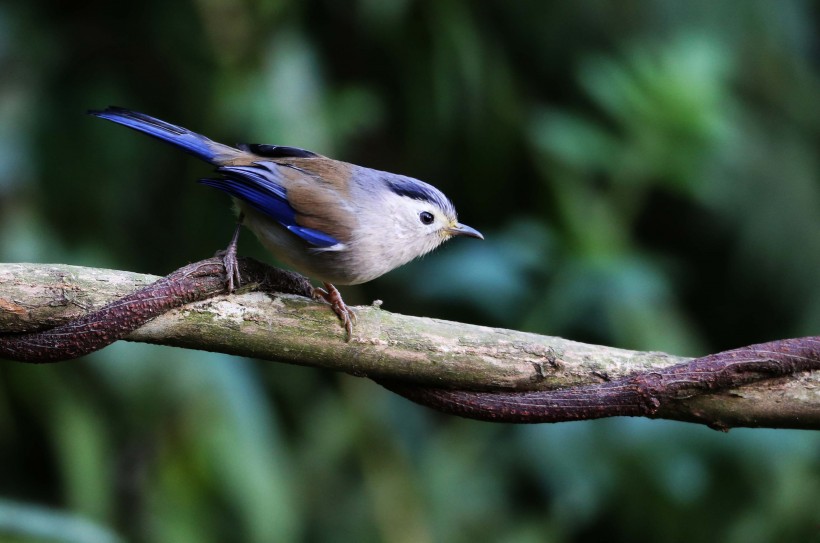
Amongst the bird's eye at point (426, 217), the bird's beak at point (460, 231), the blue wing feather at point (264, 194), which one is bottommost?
the blue wing feather at point (264, 194)

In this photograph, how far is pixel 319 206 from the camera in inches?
102

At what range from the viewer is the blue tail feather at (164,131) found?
2385 millimetres

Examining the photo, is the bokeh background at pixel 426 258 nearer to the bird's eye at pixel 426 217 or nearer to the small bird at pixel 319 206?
the bird's eye at pixel 426 217

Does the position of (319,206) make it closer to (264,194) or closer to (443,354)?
(264,194)

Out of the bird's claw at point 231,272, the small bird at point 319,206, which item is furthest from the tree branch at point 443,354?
the small bird at point 319,206

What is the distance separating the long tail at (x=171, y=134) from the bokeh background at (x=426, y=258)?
135cm

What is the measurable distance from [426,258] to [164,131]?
1906mm

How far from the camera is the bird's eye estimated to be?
2.80m

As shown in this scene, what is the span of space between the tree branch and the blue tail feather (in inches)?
22.1

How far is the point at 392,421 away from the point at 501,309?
820 millimetres

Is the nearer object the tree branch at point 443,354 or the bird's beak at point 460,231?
the tree branch at point 443,354

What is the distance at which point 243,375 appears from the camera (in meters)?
4.05

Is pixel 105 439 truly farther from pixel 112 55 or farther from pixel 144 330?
pixel 144 330

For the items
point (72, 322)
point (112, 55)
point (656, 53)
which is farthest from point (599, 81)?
point (72, 322)
